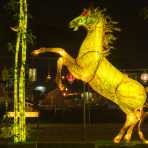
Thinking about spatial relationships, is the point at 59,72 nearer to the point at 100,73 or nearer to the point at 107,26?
the point at 100,73

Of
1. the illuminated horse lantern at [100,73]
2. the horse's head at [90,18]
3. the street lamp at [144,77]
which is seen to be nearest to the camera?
the illuminated horse lantern at [100,73]

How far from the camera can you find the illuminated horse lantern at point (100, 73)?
11.5m

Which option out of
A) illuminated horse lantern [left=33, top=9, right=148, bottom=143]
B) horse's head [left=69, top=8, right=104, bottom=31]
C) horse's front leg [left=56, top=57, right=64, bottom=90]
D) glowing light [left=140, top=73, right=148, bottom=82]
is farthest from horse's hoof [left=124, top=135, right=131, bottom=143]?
glowing light [left=140, top=73, right=148, bottom=82]

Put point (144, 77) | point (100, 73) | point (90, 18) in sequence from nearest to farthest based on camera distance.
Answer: point (100, 73) → point (90, 18) → point (144, 77)

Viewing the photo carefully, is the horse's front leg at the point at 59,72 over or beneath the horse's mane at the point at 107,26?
beneath

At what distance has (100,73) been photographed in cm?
1154

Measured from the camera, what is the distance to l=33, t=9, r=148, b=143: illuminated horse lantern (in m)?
11.5

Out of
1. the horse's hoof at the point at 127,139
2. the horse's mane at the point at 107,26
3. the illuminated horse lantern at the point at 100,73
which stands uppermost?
the horse's mane at the point at 107,26

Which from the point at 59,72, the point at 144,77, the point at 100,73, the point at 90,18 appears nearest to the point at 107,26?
the point at 90,18

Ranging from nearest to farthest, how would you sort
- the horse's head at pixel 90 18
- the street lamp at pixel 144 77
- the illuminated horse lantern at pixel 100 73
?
the illuminated horse lantern at pixel 100 73
the horse's head at pixel 90 18
the street lamp at pixel 144 77

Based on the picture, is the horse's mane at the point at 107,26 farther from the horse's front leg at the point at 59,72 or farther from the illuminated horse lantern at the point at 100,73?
the horse's front leg at the point at 59,72

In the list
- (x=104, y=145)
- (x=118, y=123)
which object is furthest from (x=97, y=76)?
(x=118, y=123)

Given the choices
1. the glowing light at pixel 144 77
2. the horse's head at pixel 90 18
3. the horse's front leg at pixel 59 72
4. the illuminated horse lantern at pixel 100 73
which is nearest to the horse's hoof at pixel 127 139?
the illuminated horse lantern at pixel 100 73

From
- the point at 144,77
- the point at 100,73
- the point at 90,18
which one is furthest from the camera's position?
the point at 144,77
